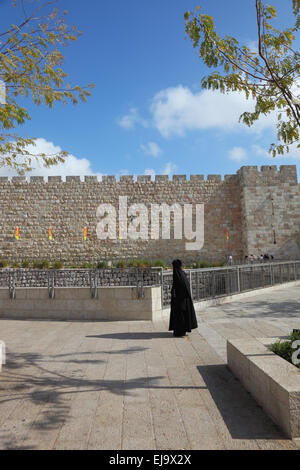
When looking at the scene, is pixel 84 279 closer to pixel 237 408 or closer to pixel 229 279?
pixel 229 279

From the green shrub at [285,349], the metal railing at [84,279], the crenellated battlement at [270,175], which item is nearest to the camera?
the green shrub at [285,349]

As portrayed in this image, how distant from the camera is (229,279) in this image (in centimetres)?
875

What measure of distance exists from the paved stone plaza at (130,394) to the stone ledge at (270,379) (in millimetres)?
86

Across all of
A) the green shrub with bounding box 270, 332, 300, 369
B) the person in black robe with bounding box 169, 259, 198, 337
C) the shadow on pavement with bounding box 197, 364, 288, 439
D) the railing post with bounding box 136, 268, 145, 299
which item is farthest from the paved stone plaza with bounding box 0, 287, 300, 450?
the railing post with bounding box 136, 268, 145, 299

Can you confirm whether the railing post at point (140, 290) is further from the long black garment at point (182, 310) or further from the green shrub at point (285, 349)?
the green shrub at point (285, 349)

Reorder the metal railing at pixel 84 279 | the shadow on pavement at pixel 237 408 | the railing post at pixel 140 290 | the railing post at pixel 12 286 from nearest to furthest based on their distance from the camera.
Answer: the shadow on pavement at pixel 237 408
the railing post at pixel 140 290
the metal railing at pixel 84 279
the railing post at pixel 12 286

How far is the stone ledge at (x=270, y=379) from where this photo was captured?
200cm

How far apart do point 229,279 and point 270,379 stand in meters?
6.63

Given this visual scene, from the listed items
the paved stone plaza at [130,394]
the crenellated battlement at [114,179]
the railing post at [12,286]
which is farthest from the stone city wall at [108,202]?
the paved stone plaza at [130,394]

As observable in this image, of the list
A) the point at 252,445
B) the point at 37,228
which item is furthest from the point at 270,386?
the point at 37,228

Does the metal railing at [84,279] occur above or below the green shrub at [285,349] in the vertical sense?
above

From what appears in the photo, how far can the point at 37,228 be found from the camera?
18.9 metres

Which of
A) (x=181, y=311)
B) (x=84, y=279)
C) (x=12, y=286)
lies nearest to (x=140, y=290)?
(x=84, y=279)
